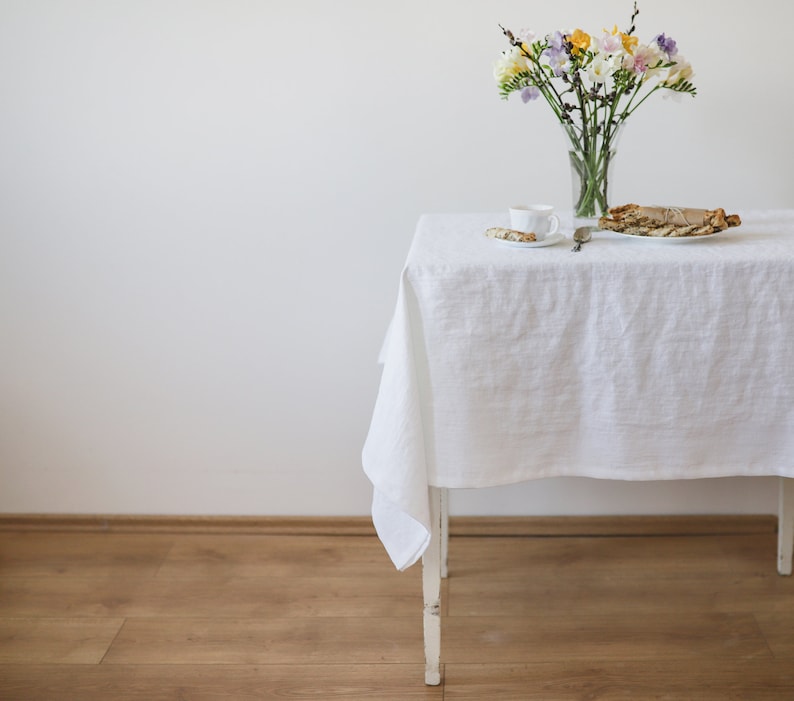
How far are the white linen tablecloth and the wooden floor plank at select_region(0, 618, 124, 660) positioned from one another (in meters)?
0.72

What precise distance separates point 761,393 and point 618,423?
0.69ft

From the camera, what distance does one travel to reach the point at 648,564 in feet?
5.89

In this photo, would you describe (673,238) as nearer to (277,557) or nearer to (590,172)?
(590,172)

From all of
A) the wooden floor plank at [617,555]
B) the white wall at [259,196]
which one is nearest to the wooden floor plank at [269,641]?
the wooden floor plank at [617,555]

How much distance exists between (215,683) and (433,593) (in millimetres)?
436

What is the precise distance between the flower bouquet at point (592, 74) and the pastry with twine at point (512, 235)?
16cm

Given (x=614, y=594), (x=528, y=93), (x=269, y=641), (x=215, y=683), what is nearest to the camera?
(x=528, y=93)

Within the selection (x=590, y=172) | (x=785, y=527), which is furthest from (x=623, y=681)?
(x=590, y=172)

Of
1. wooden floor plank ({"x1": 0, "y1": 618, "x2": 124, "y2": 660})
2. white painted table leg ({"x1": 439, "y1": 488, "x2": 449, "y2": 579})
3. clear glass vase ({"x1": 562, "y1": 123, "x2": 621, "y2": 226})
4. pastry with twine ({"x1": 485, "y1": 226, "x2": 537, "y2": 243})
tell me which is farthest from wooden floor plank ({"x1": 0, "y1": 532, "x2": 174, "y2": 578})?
clear glass vase ({"x1": 562, "y1": 123, "x2": 621, "y2": 226})

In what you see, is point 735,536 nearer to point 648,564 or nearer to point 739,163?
point 648,564

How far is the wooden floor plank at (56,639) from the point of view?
1562mm

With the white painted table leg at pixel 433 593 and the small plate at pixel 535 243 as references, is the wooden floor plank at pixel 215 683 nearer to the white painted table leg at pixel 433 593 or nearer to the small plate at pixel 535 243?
the white painted table leg at pixel 433 593

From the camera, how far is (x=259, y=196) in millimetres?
1771

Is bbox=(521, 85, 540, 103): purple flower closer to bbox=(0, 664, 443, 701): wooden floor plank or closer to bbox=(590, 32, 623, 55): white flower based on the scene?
Answer: bbox=(590, 32, 623, 55): white flower
